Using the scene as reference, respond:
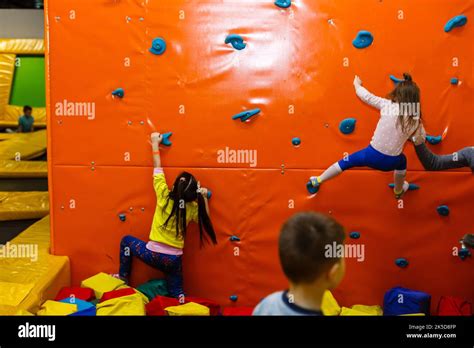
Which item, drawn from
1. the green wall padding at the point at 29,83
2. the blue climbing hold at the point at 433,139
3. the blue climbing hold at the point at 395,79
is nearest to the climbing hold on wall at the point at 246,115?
the blue climbing hold at the point at 395,79

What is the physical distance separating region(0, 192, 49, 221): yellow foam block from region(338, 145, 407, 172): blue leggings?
11.4 feet

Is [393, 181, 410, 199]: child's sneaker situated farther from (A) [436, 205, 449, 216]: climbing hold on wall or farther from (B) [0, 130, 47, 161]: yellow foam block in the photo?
(B) [0, 130, 47, 161]: yellow foam block

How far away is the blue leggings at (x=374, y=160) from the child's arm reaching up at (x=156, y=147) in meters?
1.36

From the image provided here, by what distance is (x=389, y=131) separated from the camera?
140 inches

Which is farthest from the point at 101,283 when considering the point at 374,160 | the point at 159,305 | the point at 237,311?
the point at 374,160

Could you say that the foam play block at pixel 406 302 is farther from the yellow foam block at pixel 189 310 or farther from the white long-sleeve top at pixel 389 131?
the yellow foam block at pixel 189 310

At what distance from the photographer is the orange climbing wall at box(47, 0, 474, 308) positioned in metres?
3.98

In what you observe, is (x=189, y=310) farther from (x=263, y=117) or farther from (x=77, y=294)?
(x=263, y=117)

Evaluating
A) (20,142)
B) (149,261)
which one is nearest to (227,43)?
(149,261)

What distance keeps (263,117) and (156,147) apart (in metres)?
0.84

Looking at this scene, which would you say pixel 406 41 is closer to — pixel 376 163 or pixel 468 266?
pixel 376 163

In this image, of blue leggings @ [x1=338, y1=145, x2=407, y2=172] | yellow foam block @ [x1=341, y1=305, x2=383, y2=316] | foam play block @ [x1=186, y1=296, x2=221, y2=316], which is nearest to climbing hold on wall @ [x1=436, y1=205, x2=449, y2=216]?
blue leggings @ [x1=338, y1=145, x2=407, y2=172]
